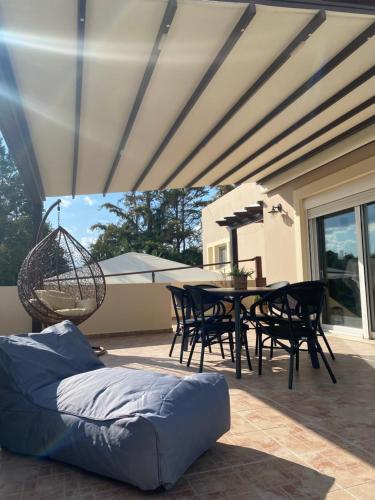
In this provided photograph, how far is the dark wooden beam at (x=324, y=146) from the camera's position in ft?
15.8

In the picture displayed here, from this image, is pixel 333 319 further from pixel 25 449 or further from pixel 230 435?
pixel 25 449

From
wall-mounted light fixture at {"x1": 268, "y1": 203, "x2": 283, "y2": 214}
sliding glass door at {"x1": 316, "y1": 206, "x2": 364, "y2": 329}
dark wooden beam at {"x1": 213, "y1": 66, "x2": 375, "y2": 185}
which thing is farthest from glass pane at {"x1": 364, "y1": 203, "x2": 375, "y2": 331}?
wall-mounted light fixture at {"x1": 268, "y1": 203, "x2": 283, "y2": 214}

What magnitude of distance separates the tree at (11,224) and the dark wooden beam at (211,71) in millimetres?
16584

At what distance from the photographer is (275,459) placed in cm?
190

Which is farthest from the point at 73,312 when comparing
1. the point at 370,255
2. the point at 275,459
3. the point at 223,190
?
the point at 223,190

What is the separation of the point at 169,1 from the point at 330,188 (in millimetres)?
3965

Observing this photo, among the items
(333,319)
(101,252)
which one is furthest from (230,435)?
(101,252)

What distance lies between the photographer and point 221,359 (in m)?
4.48

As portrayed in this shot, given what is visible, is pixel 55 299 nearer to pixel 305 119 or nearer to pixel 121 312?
pixel 121 312

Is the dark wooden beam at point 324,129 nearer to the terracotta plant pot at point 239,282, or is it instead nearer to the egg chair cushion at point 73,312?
the terracotta plant pot at point 239,282

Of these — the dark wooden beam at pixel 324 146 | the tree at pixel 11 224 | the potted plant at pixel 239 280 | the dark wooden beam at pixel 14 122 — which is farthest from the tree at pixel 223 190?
the potted plant at pixel 239 280

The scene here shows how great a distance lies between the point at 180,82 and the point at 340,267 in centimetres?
365

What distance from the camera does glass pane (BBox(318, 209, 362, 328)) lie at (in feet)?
17.9

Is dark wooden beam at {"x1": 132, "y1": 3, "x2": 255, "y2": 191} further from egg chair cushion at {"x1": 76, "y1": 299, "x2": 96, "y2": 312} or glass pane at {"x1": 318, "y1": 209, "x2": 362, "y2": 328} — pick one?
glass pane at {"x1": 318, "y1": 209, "x2": 362, "y2": 328}
